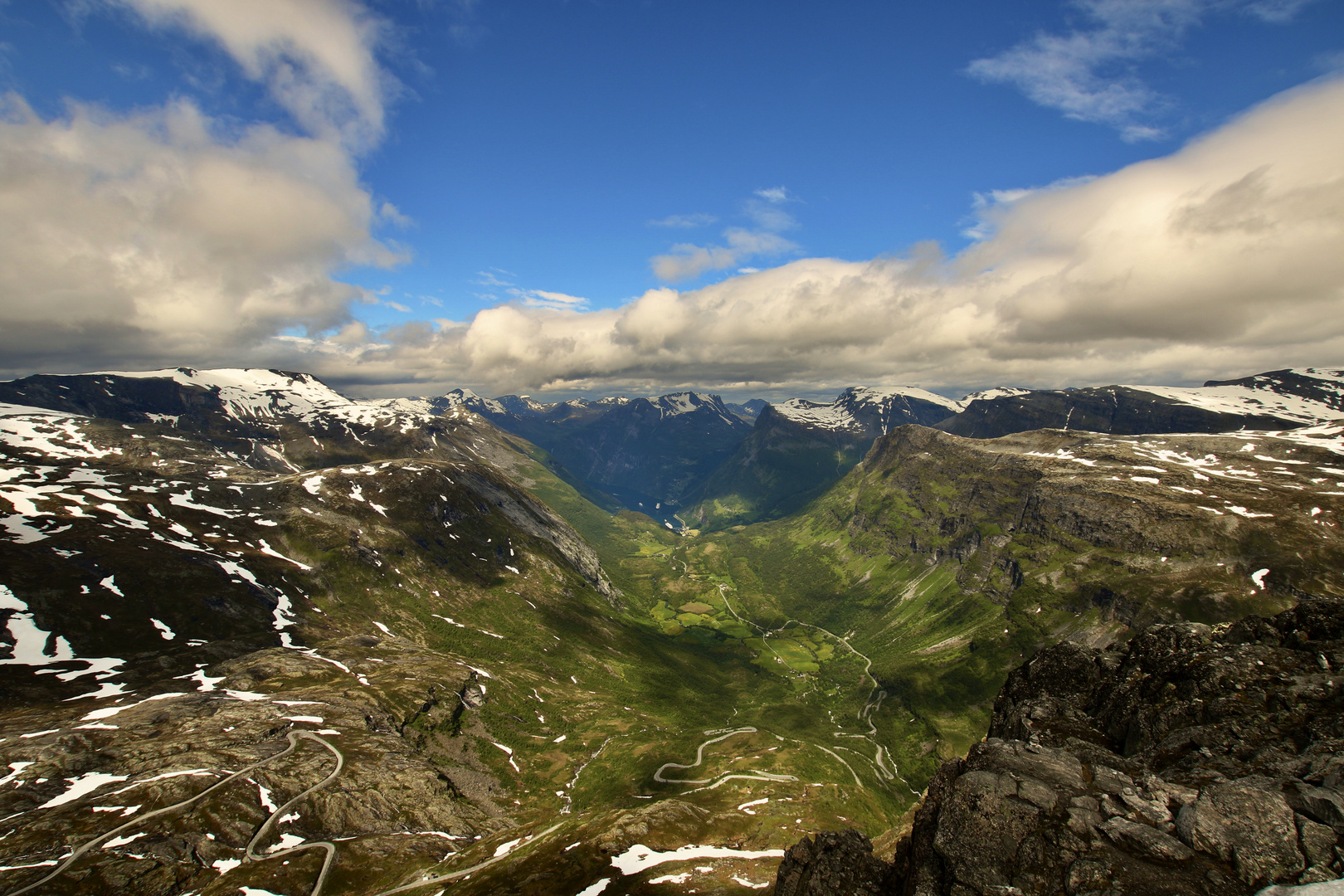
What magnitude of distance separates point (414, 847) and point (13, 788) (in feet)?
235

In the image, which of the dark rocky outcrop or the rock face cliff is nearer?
the rock face cliff

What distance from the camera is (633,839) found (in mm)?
95000

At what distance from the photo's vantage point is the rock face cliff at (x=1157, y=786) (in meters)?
26.1

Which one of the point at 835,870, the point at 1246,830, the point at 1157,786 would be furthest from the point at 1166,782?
the point at 835,870

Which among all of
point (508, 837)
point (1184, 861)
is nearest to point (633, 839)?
point (508, 837)

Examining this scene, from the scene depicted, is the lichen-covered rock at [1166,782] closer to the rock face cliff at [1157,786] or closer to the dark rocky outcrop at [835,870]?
the rock face cliff at [1157,786]

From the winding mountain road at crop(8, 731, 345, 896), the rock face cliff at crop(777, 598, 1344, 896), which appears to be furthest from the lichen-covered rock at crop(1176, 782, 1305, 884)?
the winding mountain road at crop(8, 731, 345, 896)

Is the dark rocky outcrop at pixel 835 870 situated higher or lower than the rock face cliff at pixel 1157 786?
lower

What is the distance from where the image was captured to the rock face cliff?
26141 mm

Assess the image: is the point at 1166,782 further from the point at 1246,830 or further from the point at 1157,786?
the point at 1246,830

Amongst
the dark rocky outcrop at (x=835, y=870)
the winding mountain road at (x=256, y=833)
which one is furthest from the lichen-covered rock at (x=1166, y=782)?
the winding mountain road at (x=256, y=833)

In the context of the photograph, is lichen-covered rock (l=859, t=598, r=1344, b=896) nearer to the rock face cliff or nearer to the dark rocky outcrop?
the rock face cliff

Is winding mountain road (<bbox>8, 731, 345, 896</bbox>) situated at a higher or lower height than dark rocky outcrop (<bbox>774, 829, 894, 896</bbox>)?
lower

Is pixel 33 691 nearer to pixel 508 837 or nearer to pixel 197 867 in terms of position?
pixel 197 867
